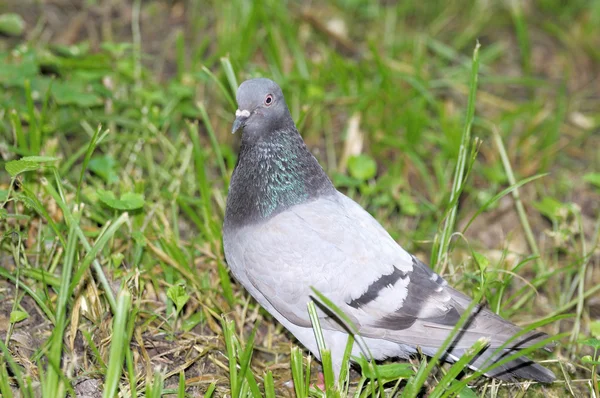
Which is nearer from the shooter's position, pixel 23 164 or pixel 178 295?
pixel 23 164

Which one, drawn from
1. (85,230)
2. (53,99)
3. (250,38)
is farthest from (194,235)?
Answer: (250,38)

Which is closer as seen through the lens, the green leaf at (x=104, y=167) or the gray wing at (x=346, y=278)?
the gray wing at (x=346, y=278)

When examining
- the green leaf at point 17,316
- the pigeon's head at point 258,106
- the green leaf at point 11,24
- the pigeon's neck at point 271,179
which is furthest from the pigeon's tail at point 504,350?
the green leaf at point 11,24

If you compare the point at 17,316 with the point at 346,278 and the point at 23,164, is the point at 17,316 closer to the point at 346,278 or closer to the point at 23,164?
the point at 23,164

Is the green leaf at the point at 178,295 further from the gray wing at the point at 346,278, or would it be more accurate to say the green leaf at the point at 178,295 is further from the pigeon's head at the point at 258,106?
the pigeon's head at the point at 258,106

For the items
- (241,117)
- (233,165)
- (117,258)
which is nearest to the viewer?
(241,117)

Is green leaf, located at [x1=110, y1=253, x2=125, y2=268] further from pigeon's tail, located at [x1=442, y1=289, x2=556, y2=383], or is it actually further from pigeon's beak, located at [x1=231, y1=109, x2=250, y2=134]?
pigeon's tail, located at [x1=442, y1=289, x2=556, y2=383]

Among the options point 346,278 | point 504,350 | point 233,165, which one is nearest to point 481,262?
point 504,350

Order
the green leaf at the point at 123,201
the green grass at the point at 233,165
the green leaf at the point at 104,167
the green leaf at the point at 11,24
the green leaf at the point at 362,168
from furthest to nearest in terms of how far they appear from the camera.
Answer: the green leaf at the point at 11,24 → the green leaf at the point at 362,168 → the green leaf at the point at 104,167 → the green leaf at the point at 123,201 → the green grass at the point at 233,165

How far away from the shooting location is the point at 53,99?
498cm

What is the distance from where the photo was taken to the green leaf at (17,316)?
11.1ft

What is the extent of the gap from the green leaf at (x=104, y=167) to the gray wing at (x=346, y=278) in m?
1.24

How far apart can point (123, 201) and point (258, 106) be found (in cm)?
94

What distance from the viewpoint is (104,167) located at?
4.44 metres
